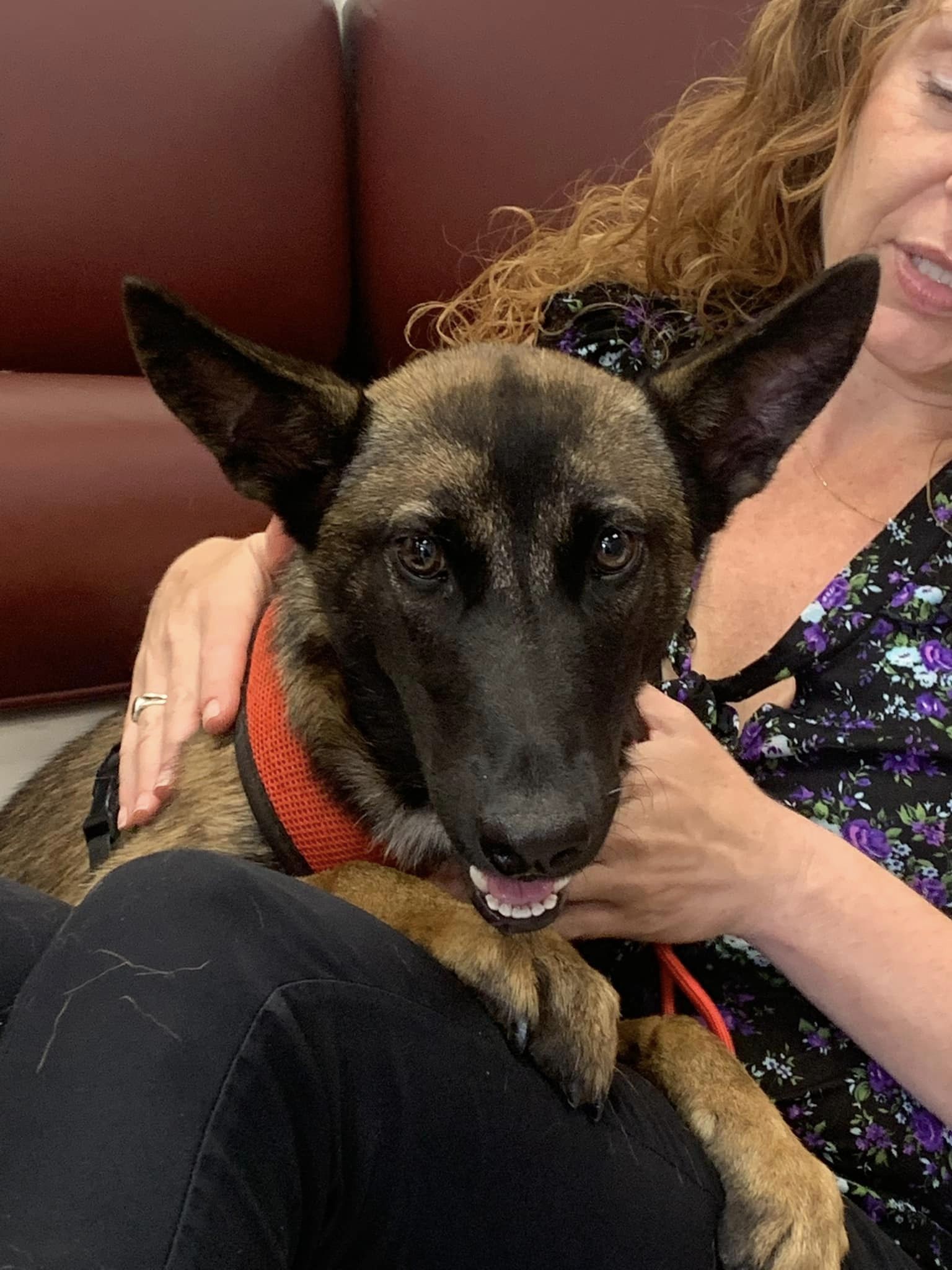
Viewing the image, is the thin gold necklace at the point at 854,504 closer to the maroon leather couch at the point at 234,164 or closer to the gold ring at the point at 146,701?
the maroon leather couch at the point at 234,164

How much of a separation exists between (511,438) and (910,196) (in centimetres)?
83

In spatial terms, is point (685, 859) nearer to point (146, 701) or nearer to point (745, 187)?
point (146, 701)

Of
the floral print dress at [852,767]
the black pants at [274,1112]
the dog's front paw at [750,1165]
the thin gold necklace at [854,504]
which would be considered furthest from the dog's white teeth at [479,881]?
the thin gold necklace at [854,504]

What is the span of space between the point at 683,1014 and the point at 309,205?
193 centimetres

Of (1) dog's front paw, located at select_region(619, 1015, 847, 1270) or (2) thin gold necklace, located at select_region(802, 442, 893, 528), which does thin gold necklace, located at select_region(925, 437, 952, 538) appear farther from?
(1) dog's front paw, located at select_region(619, 1015, 847, 1270)

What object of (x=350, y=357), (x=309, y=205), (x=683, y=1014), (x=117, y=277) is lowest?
(x=683, y=1014)

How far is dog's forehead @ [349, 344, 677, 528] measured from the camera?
3.83 feet

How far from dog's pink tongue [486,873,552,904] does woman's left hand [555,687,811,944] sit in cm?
19

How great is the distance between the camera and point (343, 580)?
1.29m

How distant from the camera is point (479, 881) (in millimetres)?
1147

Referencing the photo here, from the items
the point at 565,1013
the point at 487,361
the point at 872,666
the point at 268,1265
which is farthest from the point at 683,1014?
the point at 487,361

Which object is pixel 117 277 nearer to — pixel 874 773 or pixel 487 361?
pixel 487 361

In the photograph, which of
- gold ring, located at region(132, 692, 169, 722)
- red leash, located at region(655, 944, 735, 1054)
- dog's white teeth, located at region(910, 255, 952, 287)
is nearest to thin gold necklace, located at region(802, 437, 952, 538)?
dog's white teeth, located at region(910, 255, 952, 287)

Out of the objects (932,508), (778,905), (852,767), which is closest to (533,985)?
(778,905)
